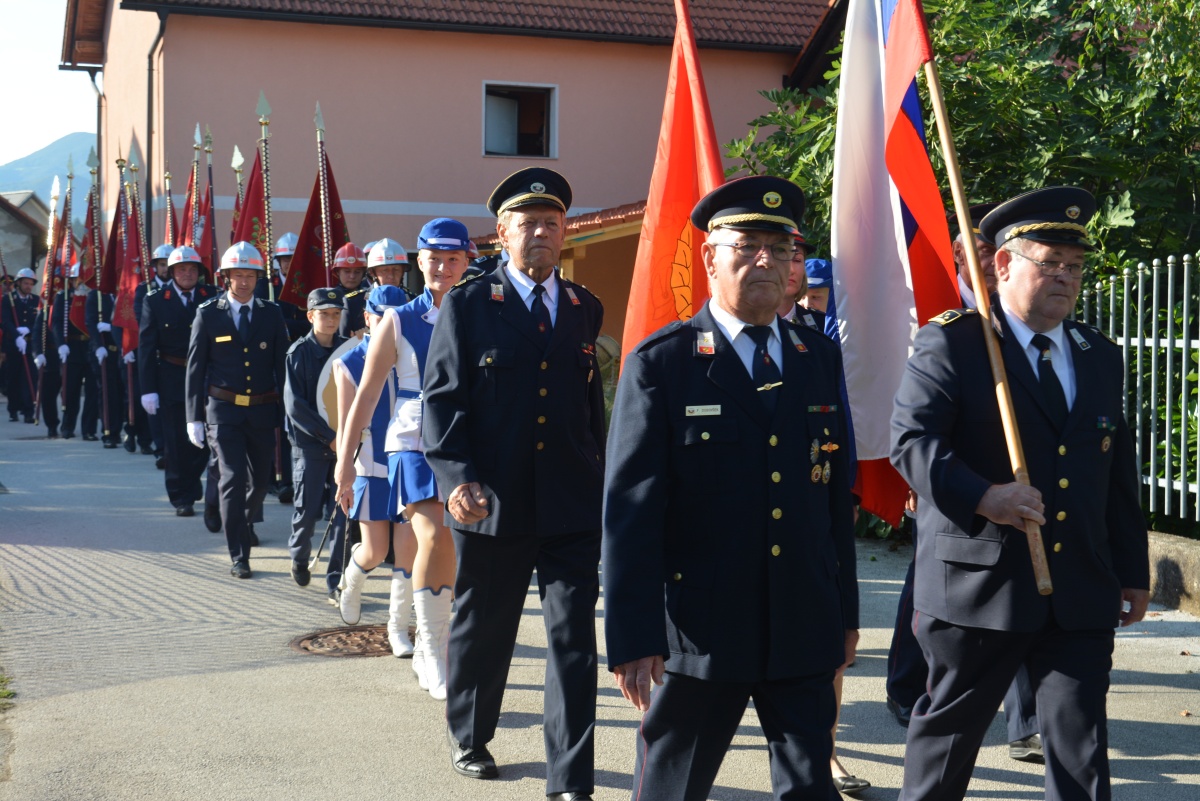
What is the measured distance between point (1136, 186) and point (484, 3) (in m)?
14.3

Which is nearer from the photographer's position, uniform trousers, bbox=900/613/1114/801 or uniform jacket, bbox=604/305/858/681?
uniform jacket, bbox=604/305/858/681

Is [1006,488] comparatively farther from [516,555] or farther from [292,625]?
[292,625]

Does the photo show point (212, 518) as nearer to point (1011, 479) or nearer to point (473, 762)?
point (473, 762)

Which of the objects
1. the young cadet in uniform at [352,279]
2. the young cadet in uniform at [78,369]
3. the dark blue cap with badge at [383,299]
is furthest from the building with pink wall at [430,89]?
the dark blue cap with badge at [383,299]

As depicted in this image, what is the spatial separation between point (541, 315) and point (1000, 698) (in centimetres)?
214

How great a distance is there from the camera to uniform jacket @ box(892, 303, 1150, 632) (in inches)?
147

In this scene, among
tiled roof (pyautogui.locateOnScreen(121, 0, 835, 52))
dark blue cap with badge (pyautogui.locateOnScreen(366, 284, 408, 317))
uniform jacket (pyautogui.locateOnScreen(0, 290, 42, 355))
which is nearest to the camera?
dark blue cap with badge (pyautogui.locateOnScreen(366, 284, 408, 317))

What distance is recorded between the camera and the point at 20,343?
22.7m

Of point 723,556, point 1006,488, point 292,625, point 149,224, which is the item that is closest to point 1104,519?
point 1006,488

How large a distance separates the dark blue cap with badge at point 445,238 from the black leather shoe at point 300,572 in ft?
10.7

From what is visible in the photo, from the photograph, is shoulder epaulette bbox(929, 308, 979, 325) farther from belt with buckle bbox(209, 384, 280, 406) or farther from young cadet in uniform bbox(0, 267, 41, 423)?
young cadet in uniform bbox(0, 267, 41, 423)

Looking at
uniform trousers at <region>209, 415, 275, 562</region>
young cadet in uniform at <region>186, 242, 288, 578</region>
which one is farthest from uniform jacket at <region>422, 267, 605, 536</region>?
young cadet in uniform at <region>186, 242, 288, 578</region>

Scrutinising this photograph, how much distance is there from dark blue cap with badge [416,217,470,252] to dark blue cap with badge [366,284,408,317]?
0.86m

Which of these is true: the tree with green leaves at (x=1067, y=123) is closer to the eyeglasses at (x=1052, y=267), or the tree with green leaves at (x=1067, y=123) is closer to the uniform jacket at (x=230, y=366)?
the uniform jacket at (x=230, y=366)
